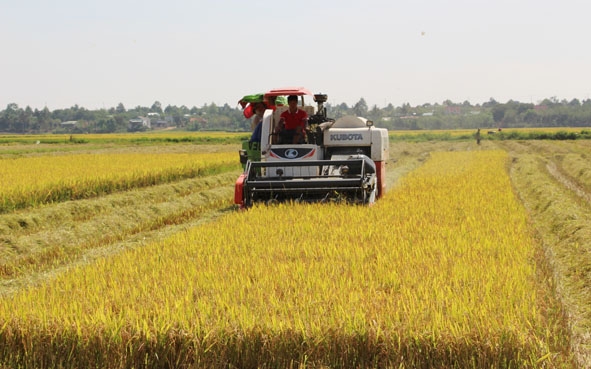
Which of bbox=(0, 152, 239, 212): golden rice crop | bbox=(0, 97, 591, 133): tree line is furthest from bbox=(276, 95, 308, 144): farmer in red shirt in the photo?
bbox=(0, 97, 591, 133): tree line

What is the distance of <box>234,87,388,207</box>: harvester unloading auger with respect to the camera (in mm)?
11180

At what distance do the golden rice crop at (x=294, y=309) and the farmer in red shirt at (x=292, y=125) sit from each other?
515 cm

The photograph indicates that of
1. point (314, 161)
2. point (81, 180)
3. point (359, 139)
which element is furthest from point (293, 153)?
point (81, 180)

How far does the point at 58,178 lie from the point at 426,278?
42.7 ft

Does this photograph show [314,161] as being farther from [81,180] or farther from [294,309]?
[81,180]

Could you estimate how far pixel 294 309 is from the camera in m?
4.86

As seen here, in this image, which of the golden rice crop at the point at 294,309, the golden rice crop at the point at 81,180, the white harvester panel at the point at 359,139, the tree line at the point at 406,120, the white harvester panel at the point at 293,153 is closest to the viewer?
the golden rice crop at the point at 294,309

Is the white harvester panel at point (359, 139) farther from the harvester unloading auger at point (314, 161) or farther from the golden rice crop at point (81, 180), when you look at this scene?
the golden rice crop at point (81, 180)

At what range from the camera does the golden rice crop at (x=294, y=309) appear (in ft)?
14.5

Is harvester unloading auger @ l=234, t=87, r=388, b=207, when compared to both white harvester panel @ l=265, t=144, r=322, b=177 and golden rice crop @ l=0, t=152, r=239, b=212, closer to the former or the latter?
white harvester panel @ l=265, t=144, r=322, b=177

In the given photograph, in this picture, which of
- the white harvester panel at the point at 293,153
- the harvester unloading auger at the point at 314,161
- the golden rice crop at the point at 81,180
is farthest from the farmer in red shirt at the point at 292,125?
the golden rice crop at the point at 81,180

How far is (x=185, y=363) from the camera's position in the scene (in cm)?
460

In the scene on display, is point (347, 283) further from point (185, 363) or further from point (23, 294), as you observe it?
point (23, 294)

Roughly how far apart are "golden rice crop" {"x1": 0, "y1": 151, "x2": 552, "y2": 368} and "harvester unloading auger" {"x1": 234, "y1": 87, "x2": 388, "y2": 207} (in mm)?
3787
